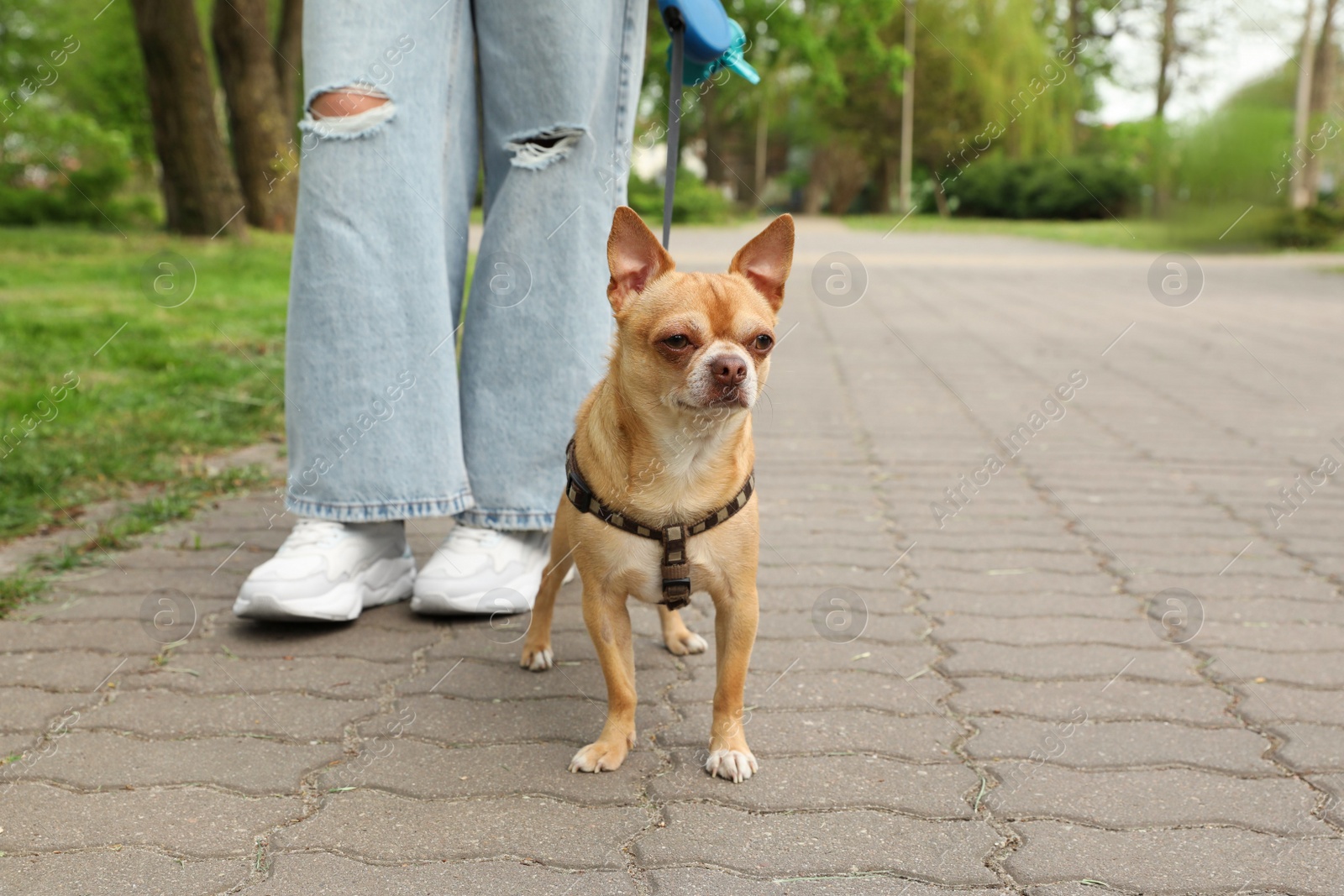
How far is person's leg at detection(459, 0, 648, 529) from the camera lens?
3367 mm

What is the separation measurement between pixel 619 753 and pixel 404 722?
0.57 meters

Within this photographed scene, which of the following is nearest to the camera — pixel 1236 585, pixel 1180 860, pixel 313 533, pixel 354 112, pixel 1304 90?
pixel 1180 860

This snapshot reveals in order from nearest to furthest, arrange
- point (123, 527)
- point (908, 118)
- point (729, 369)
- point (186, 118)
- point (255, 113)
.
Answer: point (729, 369)
point (123, 527)
point (186, 118)
point (255, 113)
point (908, 118)

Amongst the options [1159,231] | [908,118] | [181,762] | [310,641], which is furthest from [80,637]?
[908,118]

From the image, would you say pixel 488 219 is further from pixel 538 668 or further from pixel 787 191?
pixel 787 191

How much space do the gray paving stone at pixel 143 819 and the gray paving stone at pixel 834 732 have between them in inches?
38.1

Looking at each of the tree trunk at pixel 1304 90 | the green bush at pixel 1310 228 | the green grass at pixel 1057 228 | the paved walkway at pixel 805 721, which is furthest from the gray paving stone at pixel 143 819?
the green bush at pixel 1310 228

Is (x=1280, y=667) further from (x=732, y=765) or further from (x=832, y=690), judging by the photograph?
(x=732, y=765)

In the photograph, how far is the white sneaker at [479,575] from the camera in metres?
3.41

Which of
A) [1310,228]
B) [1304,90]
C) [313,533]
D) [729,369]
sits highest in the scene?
→ [1304,90]

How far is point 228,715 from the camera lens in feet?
9.24

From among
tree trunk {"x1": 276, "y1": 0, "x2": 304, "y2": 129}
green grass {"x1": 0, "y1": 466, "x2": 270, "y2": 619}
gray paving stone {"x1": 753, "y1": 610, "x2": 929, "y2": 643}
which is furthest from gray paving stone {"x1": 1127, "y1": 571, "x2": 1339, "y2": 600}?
tree trunk {"x1": 276, "y1": 0, "x2": 304, "y2": 129}

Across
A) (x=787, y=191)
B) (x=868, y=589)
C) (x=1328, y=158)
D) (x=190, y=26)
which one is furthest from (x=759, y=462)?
(x=787, y=191)

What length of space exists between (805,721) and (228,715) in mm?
1436
